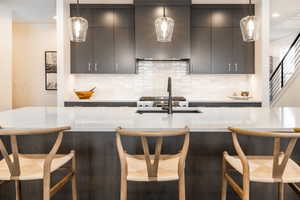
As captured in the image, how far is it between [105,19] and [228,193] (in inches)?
145

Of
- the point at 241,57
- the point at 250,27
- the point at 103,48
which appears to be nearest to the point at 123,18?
the point at 103,48

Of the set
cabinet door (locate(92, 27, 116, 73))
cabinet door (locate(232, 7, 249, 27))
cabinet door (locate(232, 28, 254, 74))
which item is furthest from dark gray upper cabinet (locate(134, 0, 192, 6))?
cabinet door (locate(232, 28, 254, 74))

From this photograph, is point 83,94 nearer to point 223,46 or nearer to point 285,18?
point 223,46

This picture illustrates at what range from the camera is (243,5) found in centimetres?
485

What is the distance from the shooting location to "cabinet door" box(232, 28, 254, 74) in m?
4.89

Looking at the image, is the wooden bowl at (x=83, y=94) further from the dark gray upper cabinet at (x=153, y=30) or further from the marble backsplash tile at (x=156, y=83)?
the dark gray upper cabinet at (x=153, y=30)

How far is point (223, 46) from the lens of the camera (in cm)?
491

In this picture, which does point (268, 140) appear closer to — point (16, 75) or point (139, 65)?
point (139, 65)

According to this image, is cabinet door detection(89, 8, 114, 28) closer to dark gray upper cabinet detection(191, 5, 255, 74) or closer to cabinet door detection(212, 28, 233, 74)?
dark gray upper cabinet detection(191, 5, 255, 74)

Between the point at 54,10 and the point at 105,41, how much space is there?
73.3 inches

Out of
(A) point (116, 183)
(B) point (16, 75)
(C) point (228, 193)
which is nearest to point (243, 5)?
(C) point (228, 193)

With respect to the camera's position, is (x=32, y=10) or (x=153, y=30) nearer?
(x=153, y=30)

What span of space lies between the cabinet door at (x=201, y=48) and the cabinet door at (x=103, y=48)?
143cm

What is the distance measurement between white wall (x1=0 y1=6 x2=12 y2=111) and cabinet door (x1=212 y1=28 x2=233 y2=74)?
164 inches
